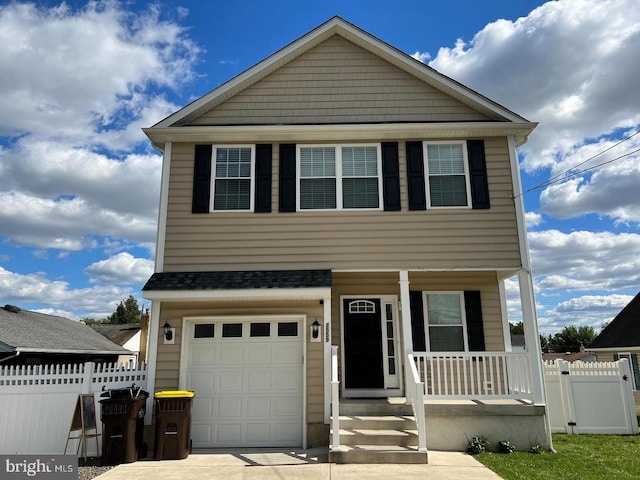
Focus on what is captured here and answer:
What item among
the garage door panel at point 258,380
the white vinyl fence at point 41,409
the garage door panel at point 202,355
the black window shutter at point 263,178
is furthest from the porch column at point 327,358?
the white vinyl fence at point 41,409

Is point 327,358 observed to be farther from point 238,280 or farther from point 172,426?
point 172,426

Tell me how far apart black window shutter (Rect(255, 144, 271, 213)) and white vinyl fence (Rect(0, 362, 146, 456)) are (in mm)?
4170

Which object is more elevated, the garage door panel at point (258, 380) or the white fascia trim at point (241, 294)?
the white fascia trim at point (241, 294)

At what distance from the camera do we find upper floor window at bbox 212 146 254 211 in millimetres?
9086

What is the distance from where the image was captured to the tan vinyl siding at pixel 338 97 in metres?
9.67

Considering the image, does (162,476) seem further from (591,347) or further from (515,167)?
(591,347)

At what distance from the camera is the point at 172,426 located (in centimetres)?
734

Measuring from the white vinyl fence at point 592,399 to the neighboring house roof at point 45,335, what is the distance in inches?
523

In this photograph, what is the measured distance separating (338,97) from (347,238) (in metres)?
3.26

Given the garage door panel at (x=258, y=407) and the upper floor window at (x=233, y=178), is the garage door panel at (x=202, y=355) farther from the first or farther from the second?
the upper floor window at (x=233, y=178)

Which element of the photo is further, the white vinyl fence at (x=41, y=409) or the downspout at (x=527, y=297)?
the downspout at (x=527, y=297)

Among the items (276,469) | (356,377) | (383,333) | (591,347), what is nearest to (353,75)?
(383,333)

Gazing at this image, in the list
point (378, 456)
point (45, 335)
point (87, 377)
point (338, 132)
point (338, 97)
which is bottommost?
point (378, 456)

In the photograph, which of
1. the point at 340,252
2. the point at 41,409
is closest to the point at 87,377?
the point at 41,409
